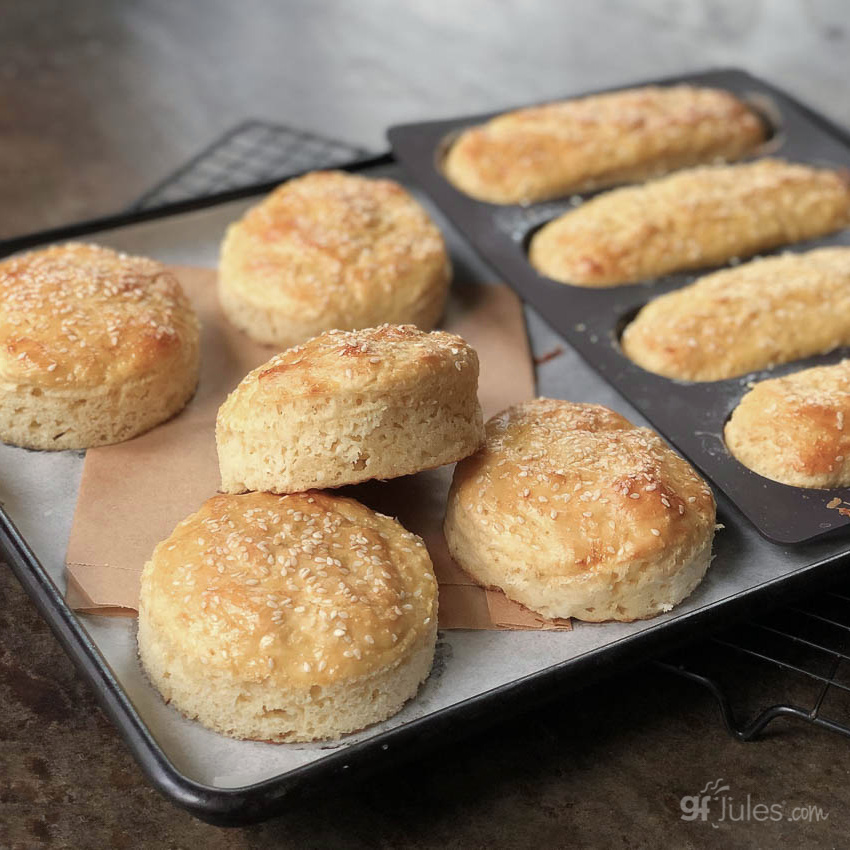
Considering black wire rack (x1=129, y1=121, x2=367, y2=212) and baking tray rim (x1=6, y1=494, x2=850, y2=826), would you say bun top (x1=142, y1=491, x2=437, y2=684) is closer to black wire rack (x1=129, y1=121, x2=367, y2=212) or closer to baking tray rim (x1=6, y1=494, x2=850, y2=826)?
baking tray rim (x1=6, y1=494, x2=850, y2=826)

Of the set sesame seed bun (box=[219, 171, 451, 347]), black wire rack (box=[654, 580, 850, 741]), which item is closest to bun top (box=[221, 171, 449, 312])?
sesame seed bun (box=[219, 171, 451, 347])

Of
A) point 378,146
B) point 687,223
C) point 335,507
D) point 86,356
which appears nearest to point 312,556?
point 335,507

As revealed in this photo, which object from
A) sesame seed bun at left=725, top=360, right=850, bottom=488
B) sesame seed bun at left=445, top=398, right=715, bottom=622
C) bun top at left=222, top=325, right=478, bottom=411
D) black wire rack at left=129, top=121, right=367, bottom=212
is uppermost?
bun top at left=222, top=325, right=478, bottom=411

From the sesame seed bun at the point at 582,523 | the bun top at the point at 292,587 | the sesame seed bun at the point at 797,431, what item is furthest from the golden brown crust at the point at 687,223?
the bun top at the point at 292,587

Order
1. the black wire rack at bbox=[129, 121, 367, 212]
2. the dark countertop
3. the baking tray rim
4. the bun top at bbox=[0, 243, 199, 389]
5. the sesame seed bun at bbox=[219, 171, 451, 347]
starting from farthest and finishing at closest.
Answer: the black wire rack at bbox=[129, 121, 367, 212], the sesame seed bun at bbox=[219, 171, 451, 347], the bun top at bbox=[0, 243, 199, 389], the dark countertop, the baking tray rim

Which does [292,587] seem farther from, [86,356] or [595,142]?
[595,142]

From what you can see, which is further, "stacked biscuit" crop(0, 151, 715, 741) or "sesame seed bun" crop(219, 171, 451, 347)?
"sesame seed bun" crop(219, 171, 451, 347)
